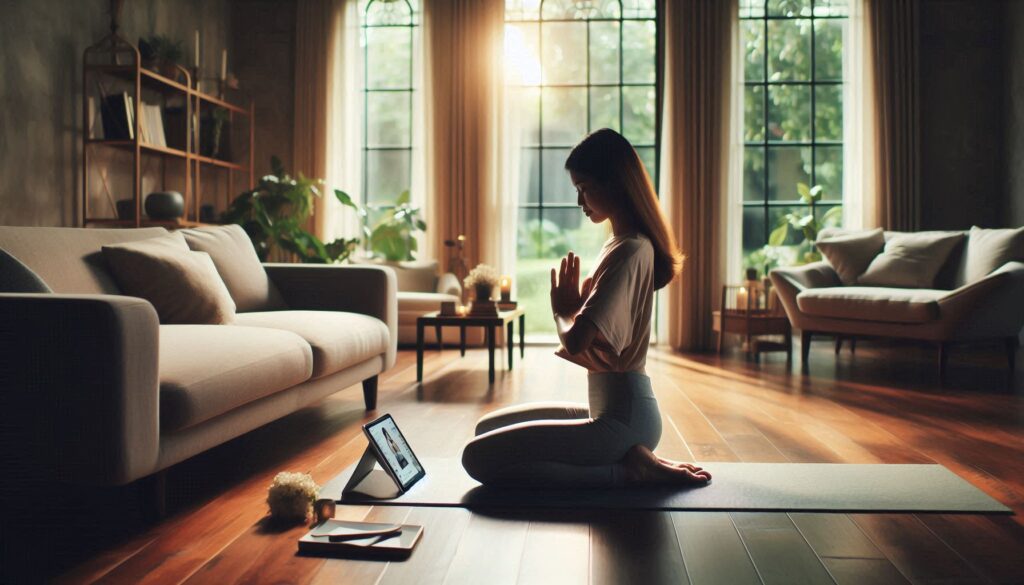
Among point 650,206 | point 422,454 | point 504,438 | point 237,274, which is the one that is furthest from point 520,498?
point 237,274

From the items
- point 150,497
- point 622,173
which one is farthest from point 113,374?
point 622,173

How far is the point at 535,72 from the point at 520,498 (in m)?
5.17

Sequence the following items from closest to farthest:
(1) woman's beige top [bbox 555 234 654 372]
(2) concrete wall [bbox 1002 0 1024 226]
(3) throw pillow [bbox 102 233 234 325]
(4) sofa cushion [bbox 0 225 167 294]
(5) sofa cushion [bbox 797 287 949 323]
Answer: (1) woman's beige top [bbox 555 234 654 372], (4) sofa cushion [bbox 0 225 167 294], (3) throw pillow [bbox 102 233 234 325], (5) sofa cushion [bbox 797 287 949 323], (2) concrete wall [bbox 1002 0 1024 226]

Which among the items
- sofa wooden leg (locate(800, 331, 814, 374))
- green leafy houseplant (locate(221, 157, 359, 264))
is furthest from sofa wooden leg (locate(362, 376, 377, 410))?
sofa wooden leg (locate(800, 331, 814, 374))

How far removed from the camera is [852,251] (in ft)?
18.0

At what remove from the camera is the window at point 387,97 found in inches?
272

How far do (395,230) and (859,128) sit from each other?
3814 millimetres

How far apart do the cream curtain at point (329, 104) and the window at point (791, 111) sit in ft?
10.7

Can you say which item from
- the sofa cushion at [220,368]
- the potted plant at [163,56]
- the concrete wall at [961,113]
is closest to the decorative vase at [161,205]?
the potted plant at [163,56]

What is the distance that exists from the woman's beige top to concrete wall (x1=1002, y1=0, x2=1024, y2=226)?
513 centimetres

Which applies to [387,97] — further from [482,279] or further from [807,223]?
[807,223]

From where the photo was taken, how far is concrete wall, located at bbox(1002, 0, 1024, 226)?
595 centimetres

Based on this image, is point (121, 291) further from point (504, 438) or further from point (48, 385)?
point (504, 438)

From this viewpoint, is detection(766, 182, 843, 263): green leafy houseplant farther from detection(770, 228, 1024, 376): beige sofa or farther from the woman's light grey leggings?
the woman's light grey leggings
